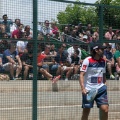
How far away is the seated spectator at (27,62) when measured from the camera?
33.3ft

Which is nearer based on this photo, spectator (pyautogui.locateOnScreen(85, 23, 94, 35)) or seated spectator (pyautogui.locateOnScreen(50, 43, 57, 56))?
seated spectator (pyautogui.locateOnScreen(50, 43, 57, 56))

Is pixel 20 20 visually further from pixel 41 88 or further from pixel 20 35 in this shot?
pixel 41 88

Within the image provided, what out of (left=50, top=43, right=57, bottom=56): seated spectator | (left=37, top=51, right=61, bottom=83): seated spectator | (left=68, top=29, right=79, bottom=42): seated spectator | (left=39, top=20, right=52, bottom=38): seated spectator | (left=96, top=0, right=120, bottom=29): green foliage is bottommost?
(left=37, top=51, right=61, bottom=83): seated spectator

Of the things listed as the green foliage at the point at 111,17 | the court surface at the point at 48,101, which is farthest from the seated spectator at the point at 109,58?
the green foliage at the point at 111,17

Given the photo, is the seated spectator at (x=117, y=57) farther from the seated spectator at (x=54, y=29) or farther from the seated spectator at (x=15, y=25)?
the seated spectator at (x=15, y=25)

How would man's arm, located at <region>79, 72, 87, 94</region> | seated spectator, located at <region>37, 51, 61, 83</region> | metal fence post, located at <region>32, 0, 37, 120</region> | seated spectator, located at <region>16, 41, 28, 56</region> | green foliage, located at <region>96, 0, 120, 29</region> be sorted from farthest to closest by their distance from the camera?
green foliage, located at <region>96, 0, 120, 29</region> < seated spectator, located at <region>37, 51, 61, 83</region> < metal fence post, located at <region>32, 0, 37, 120</region> < seated spectator, located at <region>16, 41, 28, 56</region> < man's arm, located at <region>79, 72, 87, 94</region>

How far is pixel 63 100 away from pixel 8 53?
72.0 inches

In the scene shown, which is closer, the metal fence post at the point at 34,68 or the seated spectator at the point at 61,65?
the metal fence post at the point at 34,68

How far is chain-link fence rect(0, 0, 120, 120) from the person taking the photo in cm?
997

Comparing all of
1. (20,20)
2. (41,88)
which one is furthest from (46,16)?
(41,88)

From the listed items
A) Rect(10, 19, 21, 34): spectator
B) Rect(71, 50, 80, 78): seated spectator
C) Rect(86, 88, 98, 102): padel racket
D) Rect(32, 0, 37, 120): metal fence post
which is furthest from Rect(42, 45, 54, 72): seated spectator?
Rect(86, 88, 98, 102): padel racket

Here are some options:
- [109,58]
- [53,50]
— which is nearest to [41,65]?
[53,50]

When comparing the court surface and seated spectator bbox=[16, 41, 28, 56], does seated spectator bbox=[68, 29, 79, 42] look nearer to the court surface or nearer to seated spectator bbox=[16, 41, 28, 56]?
the court surface

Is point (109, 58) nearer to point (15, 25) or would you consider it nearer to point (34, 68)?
point (34, 68)
